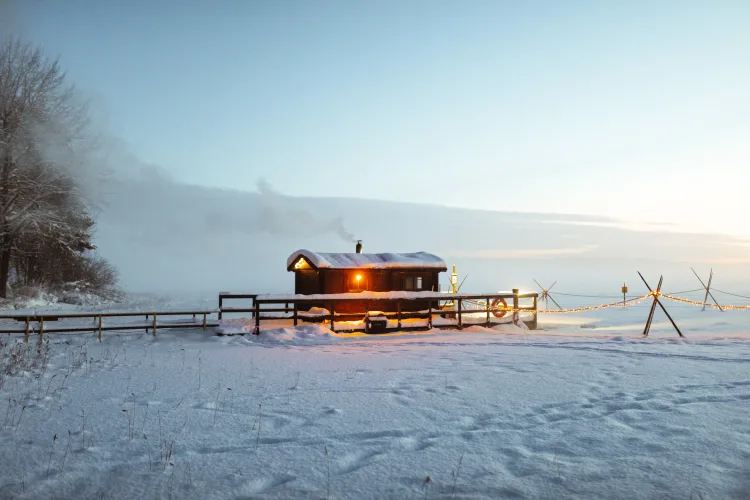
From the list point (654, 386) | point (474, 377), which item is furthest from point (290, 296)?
point (654, 386)

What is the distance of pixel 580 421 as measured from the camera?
21.6 ft

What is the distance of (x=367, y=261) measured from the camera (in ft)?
81.7

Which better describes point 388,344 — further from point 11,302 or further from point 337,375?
point 11,302

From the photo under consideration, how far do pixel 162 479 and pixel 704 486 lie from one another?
18.2 ft

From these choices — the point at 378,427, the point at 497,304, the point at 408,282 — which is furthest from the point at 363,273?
the point at 378,427

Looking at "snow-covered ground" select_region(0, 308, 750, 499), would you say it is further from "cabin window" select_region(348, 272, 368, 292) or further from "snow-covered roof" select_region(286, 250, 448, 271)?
"cabin window" select_region(348, 272, 368, 292)

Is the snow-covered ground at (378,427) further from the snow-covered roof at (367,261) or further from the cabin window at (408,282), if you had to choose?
the cabin window at (408,282)

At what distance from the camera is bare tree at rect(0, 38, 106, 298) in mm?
26969

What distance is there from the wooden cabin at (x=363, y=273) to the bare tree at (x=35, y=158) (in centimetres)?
1592

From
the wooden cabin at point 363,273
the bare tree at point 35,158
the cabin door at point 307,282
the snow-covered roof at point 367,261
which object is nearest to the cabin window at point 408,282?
the wooden cabin at point 363,273

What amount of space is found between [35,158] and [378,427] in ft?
105

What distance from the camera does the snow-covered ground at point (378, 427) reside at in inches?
186

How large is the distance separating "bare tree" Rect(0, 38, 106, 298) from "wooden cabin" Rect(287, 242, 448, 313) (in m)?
15.9

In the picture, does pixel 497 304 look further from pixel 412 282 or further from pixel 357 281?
pixel 357 281
